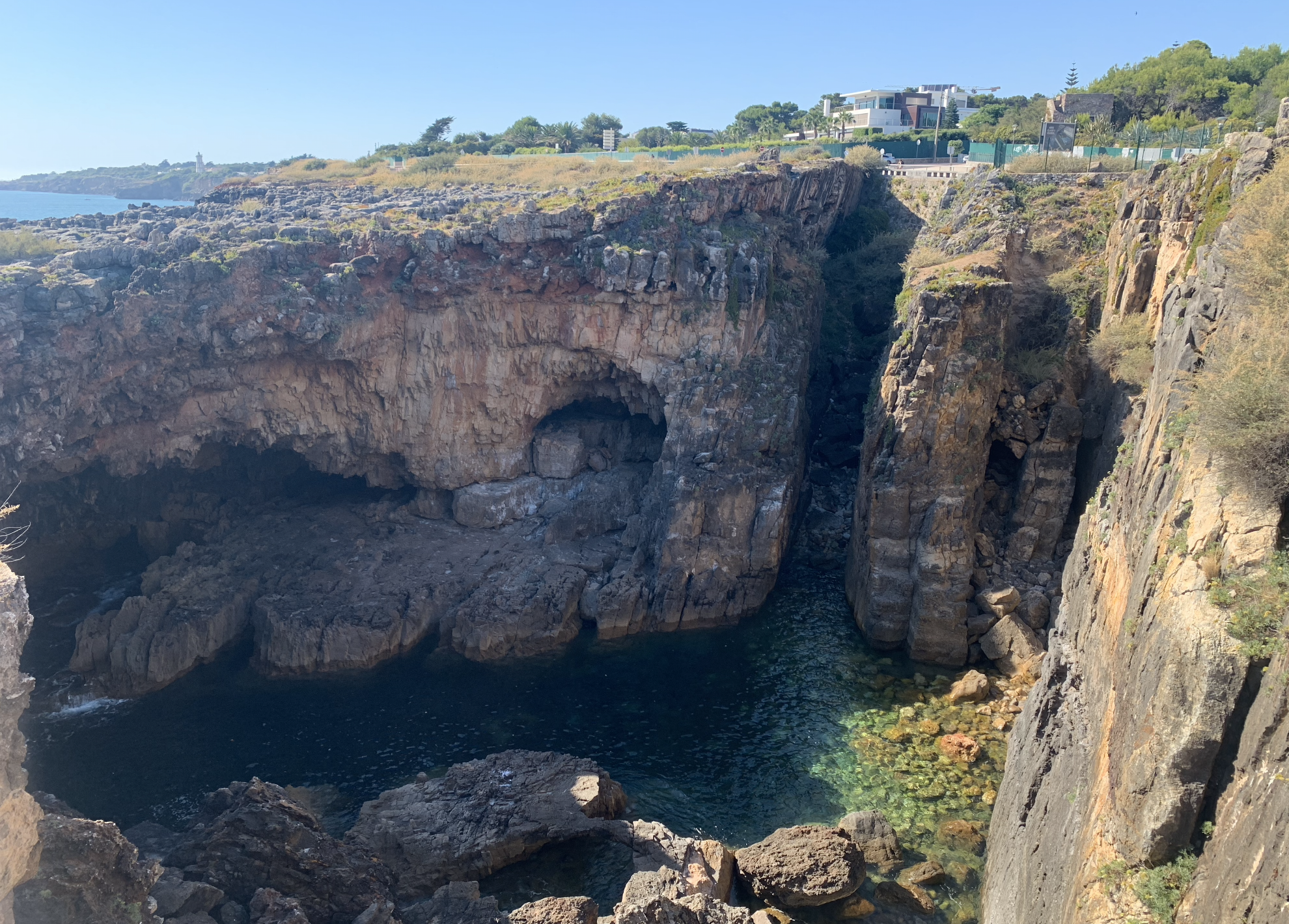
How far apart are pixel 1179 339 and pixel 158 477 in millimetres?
33583

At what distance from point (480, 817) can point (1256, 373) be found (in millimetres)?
17862

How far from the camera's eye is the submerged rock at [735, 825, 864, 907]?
→ 1894cm

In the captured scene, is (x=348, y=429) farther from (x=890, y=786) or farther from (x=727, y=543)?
(x=890, y=786)

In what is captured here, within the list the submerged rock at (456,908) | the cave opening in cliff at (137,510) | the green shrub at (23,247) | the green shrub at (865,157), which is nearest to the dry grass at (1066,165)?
the green shrub at (865,157)

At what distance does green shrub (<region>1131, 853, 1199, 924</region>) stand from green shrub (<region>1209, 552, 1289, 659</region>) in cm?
284

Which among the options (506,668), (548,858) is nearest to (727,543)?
(506,668)

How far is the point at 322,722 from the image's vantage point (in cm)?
2578

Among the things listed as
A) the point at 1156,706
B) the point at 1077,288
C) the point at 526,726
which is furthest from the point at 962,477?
the point at 1156,706

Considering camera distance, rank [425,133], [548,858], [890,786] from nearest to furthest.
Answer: [548,858], [890,786], [425,133]

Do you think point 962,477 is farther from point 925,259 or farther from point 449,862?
point 449,862

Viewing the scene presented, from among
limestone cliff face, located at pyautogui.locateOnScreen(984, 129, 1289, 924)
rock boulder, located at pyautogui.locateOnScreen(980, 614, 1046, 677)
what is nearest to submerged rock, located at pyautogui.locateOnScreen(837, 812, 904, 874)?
limestone cliff face, located at pyautogui.locateOnScreen(984, 129, 1289, 924)

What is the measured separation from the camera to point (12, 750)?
12.3 meters

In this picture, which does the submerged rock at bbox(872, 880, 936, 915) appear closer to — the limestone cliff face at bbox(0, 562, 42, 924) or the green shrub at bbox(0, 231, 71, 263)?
the limestone cliff face at bbox(0, 562, 42, 924)

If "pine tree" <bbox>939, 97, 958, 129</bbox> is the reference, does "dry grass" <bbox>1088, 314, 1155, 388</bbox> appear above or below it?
below
